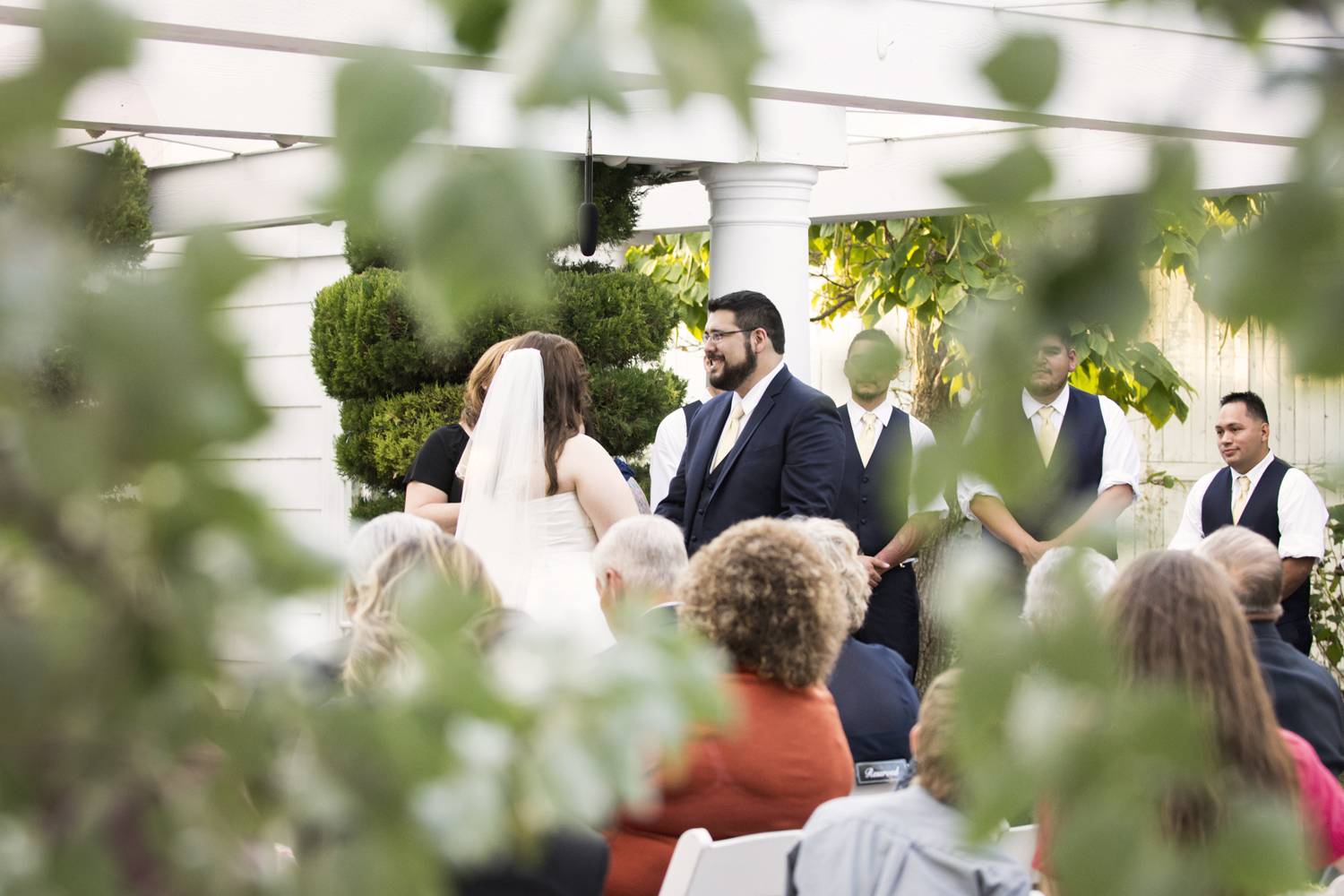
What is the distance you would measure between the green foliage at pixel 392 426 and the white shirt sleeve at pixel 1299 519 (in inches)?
150

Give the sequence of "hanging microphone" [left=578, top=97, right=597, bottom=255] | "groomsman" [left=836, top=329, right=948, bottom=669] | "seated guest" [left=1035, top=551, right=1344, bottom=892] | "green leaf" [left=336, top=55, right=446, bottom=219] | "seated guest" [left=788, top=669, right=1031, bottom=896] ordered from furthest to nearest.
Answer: "groomsman" [left=836, top=329, right=948, bottom=669] < "hanging microphone" [left=578, top=97, right=597, bottom=255] < "seated guest" [left=788, top=669, right=1031, bottom=896] < "seated guest" [left=1035, top=551, right=1344, bottom=892] < "green leaf" [left=336, top=55, right=446, bottom=219]

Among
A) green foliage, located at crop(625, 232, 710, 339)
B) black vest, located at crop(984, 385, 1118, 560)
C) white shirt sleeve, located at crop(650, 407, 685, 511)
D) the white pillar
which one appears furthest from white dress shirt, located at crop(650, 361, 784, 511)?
black vest, located at crop(984, 385, 1118, 560)

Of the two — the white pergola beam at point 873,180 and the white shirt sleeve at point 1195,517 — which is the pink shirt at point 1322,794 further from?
the white shirt sleeve at point 1195,517

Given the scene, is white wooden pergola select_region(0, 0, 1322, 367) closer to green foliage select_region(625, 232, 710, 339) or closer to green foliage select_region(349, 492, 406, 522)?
green foliage select_region(625, 232, 710, 339)

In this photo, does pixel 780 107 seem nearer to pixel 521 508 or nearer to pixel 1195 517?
pixel 521 508

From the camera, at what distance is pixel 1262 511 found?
5457 millimetres

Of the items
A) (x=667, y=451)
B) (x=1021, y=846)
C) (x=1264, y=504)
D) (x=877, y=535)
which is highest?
(x=667, y=451)

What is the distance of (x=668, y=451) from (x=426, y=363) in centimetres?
130

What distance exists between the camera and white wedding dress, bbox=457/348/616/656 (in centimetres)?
429

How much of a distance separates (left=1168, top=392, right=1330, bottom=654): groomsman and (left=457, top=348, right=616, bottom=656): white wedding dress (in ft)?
9.45

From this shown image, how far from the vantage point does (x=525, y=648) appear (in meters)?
0.58

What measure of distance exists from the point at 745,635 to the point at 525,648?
1.87 m

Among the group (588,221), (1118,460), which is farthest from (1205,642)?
(588,221)

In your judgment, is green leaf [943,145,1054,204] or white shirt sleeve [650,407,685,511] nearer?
green leaf [943,145,1054,204]
